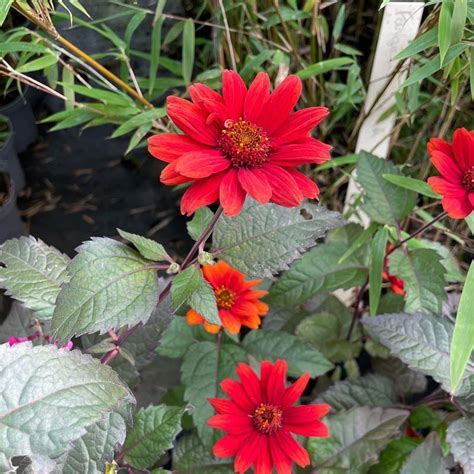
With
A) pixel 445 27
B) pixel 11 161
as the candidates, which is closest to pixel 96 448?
pixel 445 27

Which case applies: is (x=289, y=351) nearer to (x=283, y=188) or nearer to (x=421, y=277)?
(x=421, y=277)

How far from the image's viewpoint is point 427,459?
755 millimetres

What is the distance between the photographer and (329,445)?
0.80m

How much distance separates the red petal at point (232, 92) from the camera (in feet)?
1.67

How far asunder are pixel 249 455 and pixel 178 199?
3.03 feet

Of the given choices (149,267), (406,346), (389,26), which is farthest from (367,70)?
(149,267)

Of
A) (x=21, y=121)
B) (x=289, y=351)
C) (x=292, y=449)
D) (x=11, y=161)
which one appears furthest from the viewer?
(x=21, y=121)

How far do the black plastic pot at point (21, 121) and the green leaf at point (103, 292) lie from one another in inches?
39.1

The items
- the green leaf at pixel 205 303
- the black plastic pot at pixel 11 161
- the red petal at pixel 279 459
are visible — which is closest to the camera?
the green leaf at pixel 205 303

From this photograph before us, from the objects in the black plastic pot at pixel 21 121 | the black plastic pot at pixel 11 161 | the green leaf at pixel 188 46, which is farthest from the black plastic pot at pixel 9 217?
the green leaf at pixel 188 46

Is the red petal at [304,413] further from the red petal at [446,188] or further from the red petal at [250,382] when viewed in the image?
the red petal at [446,188]

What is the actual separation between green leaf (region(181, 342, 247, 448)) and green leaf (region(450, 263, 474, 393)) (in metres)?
0.35

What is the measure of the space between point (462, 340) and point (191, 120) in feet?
1.06

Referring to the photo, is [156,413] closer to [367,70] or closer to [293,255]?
[293,255]
